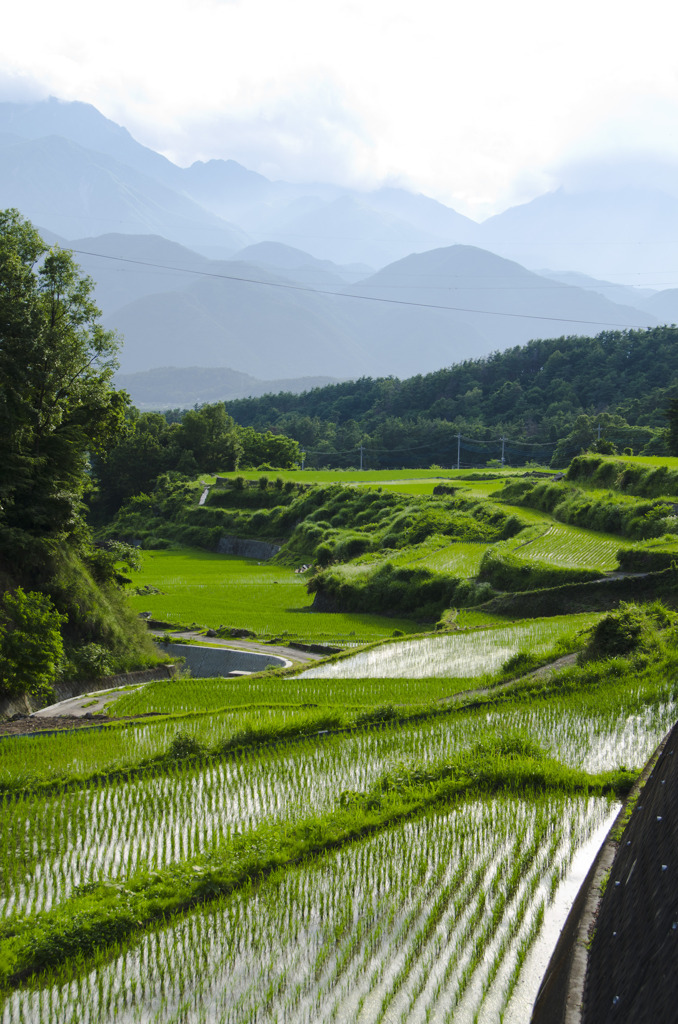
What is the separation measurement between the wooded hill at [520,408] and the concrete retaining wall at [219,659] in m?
60.2

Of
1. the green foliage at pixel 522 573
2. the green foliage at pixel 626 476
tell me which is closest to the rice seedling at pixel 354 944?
the green foliage at pixel 522 573

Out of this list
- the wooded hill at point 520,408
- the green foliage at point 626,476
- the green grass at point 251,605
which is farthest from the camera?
the wooded hill at point 520,408

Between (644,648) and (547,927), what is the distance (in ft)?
35.9

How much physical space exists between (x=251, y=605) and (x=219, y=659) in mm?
10479

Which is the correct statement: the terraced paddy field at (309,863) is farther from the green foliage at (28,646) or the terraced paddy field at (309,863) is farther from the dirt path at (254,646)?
the dirt path at (254,646)

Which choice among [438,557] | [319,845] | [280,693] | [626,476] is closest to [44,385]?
[280,693]

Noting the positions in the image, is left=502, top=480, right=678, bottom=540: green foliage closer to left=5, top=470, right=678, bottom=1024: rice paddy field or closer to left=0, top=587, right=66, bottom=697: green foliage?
left=5, top=470, right=678, bottom=1024: rice paddy field

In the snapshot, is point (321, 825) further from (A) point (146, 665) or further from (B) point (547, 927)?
(A) point (146, 665)

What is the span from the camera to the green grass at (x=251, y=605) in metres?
33.0

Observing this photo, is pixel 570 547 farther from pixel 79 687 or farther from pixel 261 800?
pixel 261 800

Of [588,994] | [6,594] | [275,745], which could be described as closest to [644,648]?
[275,745]

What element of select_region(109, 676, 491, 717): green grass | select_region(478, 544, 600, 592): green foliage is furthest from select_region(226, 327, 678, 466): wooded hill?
select_region(109, 676, 491, 717): green grass

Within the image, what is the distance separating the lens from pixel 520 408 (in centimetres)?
11762

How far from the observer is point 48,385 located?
25.6 metres
